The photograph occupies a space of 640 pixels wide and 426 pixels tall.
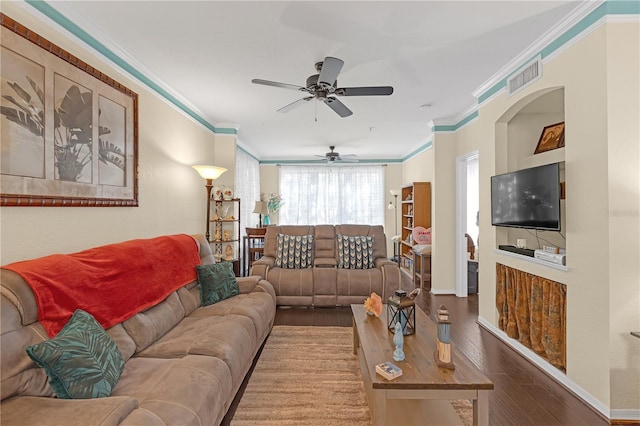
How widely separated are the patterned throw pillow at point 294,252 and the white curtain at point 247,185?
1685 millimetres

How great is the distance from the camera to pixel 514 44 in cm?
253

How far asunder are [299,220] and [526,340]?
5473 mm

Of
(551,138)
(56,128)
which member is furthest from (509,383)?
(56,128)

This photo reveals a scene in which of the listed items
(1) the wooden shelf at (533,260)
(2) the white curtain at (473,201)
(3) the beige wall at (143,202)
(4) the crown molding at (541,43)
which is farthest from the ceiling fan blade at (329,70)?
(2) the white curtain at (473,201)

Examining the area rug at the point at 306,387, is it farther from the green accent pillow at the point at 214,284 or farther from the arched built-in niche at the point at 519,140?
the arched built-in niche at the point at 519,140

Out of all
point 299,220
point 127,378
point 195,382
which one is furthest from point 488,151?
point 299,220

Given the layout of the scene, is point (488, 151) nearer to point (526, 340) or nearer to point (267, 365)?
point (526, 340)

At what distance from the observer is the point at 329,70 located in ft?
7.69

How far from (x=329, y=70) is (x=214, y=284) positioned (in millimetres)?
2123

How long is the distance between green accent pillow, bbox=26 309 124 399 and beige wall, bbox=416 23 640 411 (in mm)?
2892

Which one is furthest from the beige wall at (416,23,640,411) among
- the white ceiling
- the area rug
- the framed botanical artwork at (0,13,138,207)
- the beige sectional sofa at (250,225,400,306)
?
the framed botanical artwork at (0,13,138,207)

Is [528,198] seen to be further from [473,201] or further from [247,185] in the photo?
[247,185]

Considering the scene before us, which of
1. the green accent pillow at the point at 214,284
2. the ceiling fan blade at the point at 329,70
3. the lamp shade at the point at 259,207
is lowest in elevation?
the green accent pillow at the point at 214,284

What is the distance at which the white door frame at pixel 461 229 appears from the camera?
460 cm
